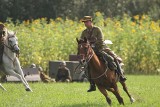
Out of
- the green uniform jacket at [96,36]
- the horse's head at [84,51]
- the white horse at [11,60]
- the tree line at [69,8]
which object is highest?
the tree line at [69,8]

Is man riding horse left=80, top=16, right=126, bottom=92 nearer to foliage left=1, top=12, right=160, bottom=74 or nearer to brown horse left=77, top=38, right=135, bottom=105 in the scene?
brown horse left=77, top=38, right=135, bottom=105

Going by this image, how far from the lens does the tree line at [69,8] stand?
48125mm

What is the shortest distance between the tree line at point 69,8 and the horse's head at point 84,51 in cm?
3121

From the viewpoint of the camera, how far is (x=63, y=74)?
28.3m

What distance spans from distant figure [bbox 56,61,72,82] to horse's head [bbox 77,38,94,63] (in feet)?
42.8

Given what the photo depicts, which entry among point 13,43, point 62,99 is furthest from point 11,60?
point 62,99

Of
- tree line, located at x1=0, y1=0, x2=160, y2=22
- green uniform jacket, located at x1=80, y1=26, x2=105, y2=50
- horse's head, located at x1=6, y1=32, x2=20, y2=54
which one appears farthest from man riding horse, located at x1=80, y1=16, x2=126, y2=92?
tree line, located at x1=0, y1=0, x2=160, y2=22

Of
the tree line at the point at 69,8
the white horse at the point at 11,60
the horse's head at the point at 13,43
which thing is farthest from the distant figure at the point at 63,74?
the tree line at the point at 69,8

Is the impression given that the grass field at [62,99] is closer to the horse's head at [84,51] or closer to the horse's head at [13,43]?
the horse's head at [13,43]

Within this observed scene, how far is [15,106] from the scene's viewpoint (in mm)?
15336

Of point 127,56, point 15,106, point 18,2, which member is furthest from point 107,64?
point 18,2

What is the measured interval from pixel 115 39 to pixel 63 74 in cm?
823

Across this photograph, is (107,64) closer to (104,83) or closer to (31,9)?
(104,83)

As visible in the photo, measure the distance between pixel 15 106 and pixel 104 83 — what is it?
2.43 m
